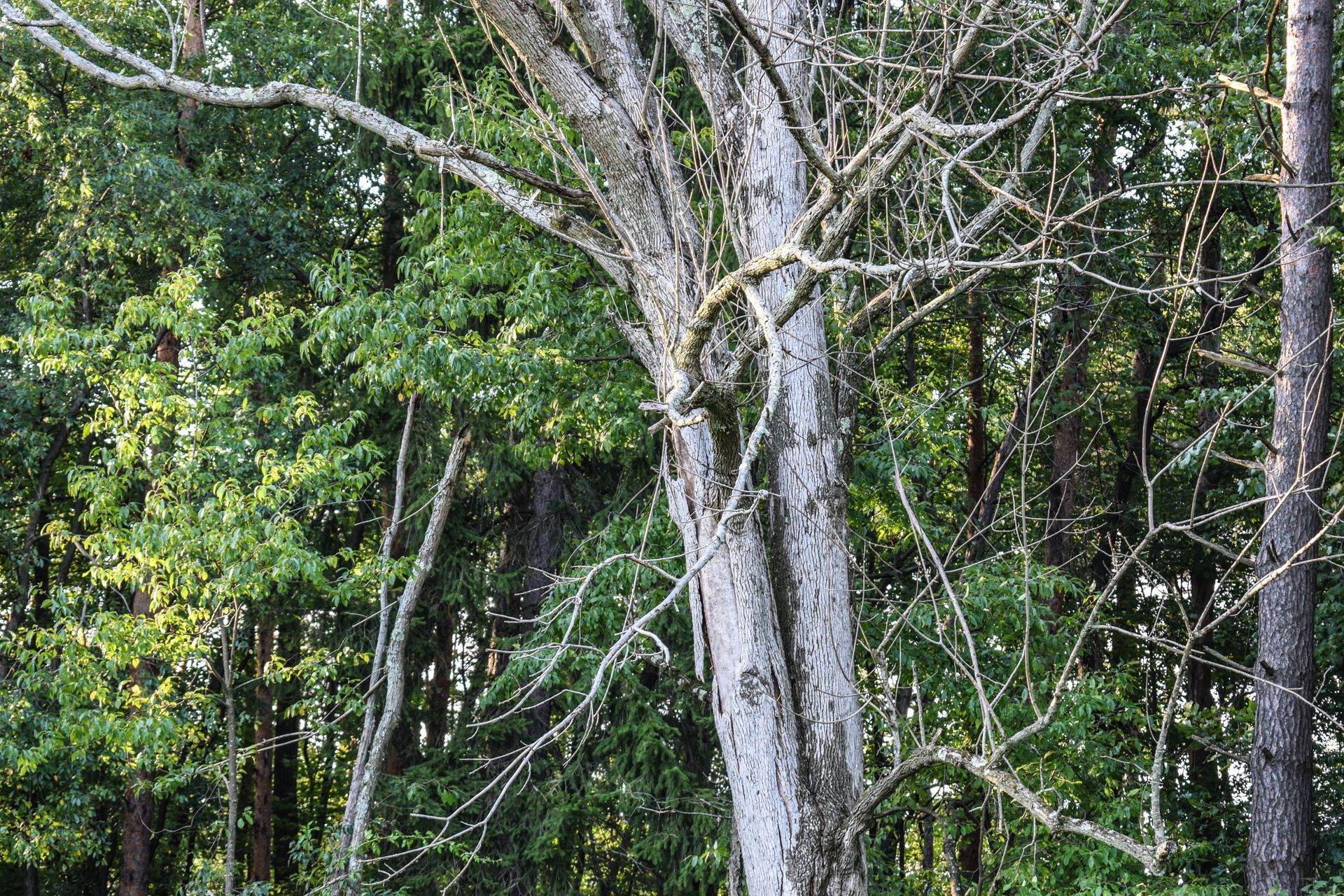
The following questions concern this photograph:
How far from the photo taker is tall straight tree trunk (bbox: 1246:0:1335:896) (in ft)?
23.2

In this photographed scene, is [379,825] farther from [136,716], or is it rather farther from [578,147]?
[578,147]

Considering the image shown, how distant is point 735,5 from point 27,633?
22.4 ft

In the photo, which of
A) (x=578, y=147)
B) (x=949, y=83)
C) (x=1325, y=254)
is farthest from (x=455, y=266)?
(x=1325, y=254)

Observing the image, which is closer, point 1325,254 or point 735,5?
point 735,5

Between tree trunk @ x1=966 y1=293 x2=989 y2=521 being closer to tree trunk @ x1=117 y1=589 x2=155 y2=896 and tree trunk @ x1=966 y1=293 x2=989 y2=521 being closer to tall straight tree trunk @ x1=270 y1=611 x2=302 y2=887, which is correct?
tall straight tree trunk @ x1=270 y1=611 x2=302 y2=887

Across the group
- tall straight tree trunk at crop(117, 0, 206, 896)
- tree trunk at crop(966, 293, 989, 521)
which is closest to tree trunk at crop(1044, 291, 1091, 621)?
tree trunk at crop(966, 293, 989, 521)

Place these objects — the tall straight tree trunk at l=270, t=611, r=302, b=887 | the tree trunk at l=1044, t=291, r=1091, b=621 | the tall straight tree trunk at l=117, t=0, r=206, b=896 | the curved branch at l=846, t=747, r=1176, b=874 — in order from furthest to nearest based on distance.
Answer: the tall straight tree trunk at l=270, t=611, r=302, b=887 → the tall straight tree trunk at l=117, t=0, r=206, b=896 → the tree trunk at l=1044, t=291, r=1091, b=621 → the curved branch at l=846, t=747, r=1176, b=874

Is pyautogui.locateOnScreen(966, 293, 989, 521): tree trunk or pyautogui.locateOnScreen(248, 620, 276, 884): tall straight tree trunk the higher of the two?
pyautogui.locateOnScreen(966, 293, 989, 521): tree trunk

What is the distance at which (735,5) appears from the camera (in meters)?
3.78

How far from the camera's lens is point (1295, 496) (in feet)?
23.0

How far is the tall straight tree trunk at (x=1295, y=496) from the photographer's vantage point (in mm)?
7074

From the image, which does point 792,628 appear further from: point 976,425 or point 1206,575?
point 1206,575

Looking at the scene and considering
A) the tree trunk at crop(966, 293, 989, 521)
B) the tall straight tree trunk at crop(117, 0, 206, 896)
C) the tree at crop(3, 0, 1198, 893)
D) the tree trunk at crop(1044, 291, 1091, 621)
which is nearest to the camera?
the tree at crop(3, 0, 1198, 893)

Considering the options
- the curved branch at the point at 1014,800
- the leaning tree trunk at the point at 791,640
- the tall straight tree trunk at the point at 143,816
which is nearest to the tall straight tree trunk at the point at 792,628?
the leaning tree trunk at the point at 791,640
